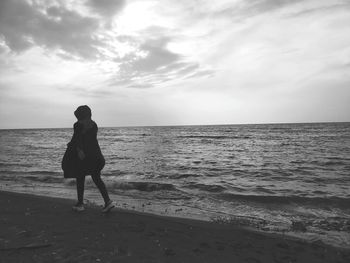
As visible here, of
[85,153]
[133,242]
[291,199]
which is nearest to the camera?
[133,242]

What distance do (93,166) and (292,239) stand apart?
13.9 ft

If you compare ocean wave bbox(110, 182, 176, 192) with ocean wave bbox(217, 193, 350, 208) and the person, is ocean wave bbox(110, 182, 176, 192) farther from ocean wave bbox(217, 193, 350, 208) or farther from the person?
the person

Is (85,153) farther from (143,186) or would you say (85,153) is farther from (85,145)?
(143,186)

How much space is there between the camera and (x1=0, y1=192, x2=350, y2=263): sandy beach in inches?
153

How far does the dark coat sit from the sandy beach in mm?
973

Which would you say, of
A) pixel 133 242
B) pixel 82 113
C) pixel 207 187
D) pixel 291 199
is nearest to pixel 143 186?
pixel 207 187

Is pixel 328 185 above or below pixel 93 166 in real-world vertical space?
below

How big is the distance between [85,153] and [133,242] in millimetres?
2341

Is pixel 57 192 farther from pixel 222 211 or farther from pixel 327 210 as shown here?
pixel 327 210

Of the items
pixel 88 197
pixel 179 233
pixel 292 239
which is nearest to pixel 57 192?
pixel 88 197

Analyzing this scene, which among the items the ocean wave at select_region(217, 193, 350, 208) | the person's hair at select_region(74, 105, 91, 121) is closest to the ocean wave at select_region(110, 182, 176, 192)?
the ocean wave at select_region(217, 193, 350, 208)

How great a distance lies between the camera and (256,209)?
8234mm

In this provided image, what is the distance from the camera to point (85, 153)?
5926 millimetres

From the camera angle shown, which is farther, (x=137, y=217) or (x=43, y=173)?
(x=43, y=173)
